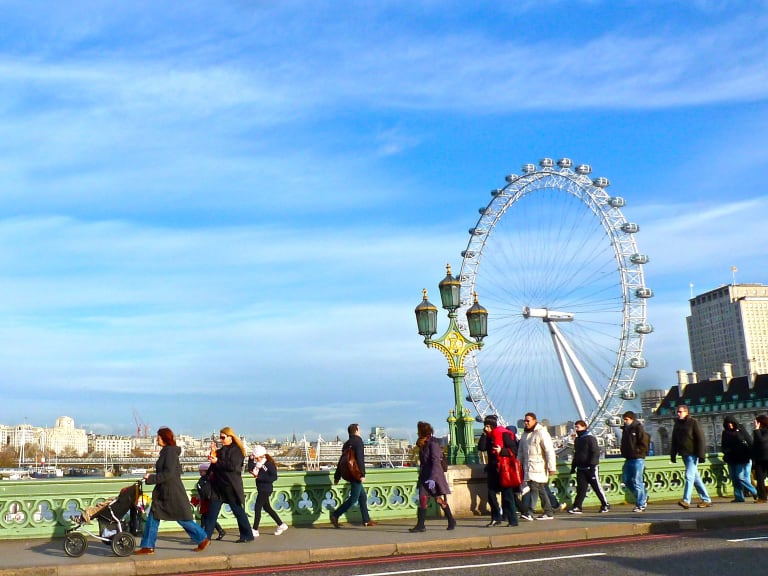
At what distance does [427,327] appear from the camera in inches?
795

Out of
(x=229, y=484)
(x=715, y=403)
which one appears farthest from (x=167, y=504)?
(x=715, y=403)

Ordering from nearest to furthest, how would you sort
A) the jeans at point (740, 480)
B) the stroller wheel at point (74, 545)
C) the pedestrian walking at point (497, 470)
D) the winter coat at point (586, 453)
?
the stroller wheel at point (74, 545)
the pedestrian walking at point (497, 470)
the winter coat at point (586, 453)
the jeans at point (740, 480)

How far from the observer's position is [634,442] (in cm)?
1680

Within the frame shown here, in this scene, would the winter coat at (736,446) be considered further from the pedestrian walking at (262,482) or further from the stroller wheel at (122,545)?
the stroller wheel at (122,545)

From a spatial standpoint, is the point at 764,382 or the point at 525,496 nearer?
the point at 525,496

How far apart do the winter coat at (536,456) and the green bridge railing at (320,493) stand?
5.02ft

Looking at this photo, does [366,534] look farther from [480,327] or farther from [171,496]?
[480,327]

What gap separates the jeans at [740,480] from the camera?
701 inches

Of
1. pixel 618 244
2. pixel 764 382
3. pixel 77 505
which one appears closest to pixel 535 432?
pixel 77 505

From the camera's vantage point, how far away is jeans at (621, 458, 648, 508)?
16562 mm

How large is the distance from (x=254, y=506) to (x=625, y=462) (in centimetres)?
725

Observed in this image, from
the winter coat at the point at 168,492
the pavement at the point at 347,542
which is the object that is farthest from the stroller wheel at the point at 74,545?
the winter coat at the point at 168,492

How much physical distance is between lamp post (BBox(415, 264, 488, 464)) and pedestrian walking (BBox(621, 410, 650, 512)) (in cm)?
316

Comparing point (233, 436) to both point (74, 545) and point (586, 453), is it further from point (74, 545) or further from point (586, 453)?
point (586, 453)
